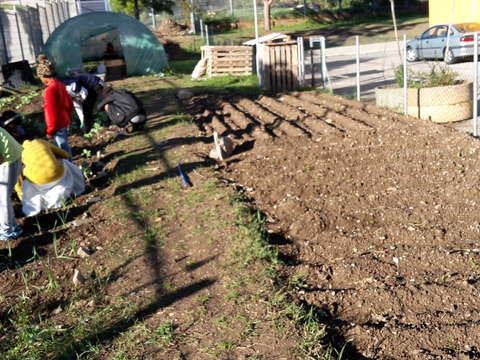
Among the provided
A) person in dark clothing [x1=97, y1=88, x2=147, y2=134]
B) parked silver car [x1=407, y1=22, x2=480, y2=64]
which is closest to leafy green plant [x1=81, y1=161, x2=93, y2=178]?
person in dark clothing [x1=97, y1=88, x2=147, y2=134]

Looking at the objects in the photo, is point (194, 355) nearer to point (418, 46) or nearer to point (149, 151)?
point (149, 151)

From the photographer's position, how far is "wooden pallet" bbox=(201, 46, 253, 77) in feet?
65.3

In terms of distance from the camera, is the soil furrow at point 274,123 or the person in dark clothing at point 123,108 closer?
the soil furrow at point 274,123

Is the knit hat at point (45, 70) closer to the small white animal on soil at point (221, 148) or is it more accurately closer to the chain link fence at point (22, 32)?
the small white animal on soil at point (221, 148)

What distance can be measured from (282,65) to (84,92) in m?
6.88

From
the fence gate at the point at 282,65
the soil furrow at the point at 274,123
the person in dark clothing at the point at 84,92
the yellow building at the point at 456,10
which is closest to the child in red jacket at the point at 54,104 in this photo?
the person in dark clothing at the point at 84,92

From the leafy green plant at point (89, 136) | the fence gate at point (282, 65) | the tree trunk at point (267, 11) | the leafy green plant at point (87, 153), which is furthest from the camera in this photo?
the tree trunk at point (267, 11)

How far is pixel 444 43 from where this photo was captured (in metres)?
20.6

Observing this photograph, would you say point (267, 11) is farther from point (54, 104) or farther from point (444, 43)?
point (54, 104)

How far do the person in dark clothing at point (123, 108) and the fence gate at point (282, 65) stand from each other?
18.9 feet

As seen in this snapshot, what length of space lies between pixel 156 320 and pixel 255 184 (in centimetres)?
350

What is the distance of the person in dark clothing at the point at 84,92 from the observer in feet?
32.9

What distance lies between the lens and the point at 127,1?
35.7 meters

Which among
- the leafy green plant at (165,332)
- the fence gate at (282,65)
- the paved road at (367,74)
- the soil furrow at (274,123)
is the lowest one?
the leafy green plant at (165,332)
